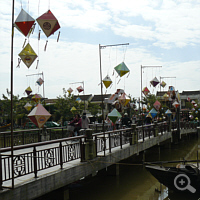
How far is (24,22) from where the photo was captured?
9602 millimetres

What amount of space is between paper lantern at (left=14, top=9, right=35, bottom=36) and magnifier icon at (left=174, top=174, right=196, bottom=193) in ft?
32.4

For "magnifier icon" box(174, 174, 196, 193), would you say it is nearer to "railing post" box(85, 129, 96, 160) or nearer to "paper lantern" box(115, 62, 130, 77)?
"railing post" box(85, 129, 96, 160)

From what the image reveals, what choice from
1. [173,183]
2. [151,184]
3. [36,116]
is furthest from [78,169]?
[151,184]

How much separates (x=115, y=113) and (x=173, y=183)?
188 inches

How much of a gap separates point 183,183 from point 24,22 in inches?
415

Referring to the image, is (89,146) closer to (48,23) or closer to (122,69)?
(48,23)

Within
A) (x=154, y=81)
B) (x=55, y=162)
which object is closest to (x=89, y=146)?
(x=55, y=162)

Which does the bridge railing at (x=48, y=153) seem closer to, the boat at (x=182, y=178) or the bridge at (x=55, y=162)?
the bridge at (x=55, y=162)

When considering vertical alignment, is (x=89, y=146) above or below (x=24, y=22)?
below

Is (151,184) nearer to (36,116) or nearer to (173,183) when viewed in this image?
(173,183)

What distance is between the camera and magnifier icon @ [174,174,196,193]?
13963 millimetres

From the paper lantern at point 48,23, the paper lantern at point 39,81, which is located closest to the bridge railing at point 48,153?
the paper lantern at point 48,23

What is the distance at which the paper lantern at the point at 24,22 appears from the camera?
9.52 meters

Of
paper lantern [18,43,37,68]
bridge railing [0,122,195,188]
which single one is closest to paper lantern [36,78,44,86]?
bridge railing [0,122,195,188]
